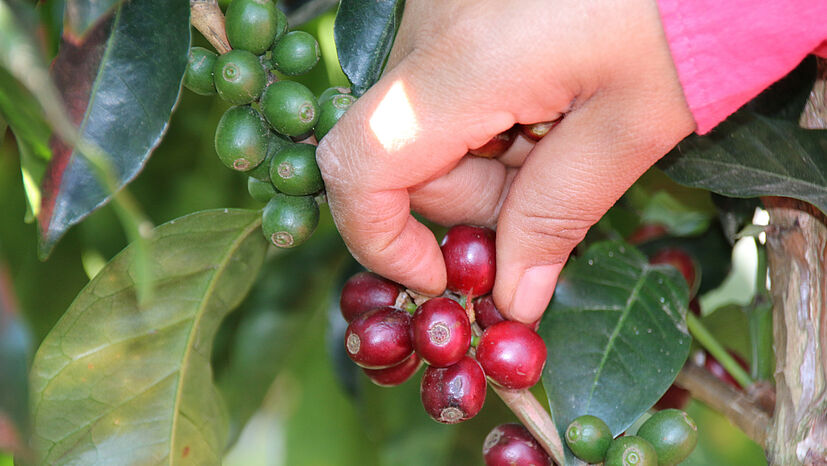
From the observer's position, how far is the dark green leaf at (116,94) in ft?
2.15

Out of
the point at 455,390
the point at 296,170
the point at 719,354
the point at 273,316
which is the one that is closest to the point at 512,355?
the point at 455,390

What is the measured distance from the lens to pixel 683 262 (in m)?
1.13

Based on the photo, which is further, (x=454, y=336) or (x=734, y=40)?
(x=454, y=336)

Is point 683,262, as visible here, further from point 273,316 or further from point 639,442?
point 273,316

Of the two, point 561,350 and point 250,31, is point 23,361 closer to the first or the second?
point 250,31

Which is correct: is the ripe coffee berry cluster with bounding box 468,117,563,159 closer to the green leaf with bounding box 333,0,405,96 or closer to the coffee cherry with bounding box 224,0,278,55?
the green leaf with bounding box 333,0,405,96

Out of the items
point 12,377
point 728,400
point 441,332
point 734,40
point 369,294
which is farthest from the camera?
point 728,400

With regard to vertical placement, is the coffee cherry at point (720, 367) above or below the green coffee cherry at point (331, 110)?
below

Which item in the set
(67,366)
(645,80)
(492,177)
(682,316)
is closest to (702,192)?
(682,316)

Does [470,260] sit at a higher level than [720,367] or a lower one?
higher

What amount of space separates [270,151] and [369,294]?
181 mm

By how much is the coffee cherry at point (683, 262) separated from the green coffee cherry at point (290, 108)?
0.58 metres

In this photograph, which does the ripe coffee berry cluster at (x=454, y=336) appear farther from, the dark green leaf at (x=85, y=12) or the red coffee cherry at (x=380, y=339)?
the dark green leaf at (x=85, y=12)

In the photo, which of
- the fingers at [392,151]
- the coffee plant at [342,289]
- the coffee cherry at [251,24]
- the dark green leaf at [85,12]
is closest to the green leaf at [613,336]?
the coffee plant at [342,289]
